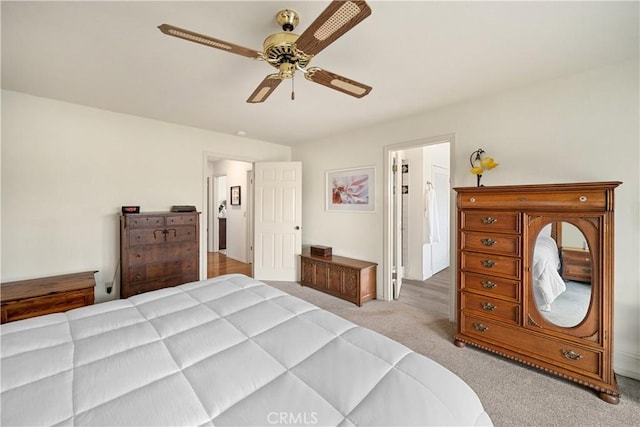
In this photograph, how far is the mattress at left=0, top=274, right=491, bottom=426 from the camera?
77 centimetres

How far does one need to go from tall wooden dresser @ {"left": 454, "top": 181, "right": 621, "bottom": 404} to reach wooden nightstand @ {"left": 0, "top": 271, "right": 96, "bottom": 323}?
11.6ft

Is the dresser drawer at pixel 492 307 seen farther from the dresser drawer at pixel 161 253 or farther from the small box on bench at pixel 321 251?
the dresser drawer at pixel 161 253

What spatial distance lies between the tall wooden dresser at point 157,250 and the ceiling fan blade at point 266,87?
6.50 feet

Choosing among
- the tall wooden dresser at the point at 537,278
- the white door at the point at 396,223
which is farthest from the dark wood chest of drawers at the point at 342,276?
the tall wooden dresser at the point at 537,278

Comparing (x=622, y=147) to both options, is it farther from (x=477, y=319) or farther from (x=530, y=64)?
(x=477, y=319)

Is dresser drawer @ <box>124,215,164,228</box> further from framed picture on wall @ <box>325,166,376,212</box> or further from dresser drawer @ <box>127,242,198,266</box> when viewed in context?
framed picture on wall @ <box>325,166,376,212</box>

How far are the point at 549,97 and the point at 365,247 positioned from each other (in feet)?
8.33

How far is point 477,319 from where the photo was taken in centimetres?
235

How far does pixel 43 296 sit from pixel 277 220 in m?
2.78

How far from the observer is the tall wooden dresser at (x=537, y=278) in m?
1.82

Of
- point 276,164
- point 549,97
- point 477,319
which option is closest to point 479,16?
point 549,97

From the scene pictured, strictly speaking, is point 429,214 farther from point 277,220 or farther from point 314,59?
point 314,59

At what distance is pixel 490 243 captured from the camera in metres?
2.26

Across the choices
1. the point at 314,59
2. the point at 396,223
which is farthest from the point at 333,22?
the point at 396,223
